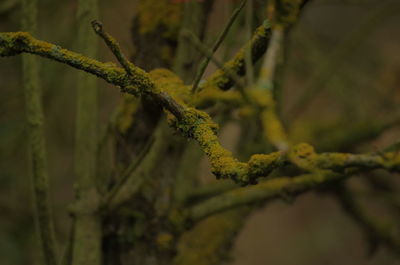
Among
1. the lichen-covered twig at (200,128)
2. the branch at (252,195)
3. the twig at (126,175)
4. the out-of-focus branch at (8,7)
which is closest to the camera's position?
the lichen-covered twig at (200,128)

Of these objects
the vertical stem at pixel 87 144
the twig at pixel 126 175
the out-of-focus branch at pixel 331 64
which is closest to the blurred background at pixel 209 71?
the out-of-focus branch at pixel 331 64

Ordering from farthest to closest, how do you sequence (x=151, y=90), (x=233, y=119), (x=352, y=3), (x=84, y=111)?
(x=352, y=3) → (x=233, y=119) → (x=84, y=111) → (x=151, y=90)

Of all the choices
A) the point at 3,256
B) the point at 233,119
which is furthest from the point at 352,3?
the point at 3,256

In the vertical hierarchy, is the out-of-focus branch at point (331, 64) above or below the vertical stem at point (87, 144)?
above

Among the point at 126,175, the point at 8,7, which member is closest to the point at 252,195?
the point at 126,175

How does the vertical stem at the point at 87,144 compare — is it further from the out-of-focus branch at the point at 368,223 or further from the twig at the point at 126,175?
the out-of-focus branch at the point at 368,223

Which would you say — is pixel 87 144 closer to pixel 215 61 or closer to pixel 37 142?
pixel 37 142

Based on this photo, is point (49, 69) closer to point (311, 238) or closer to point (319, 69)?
point (319, 69)
